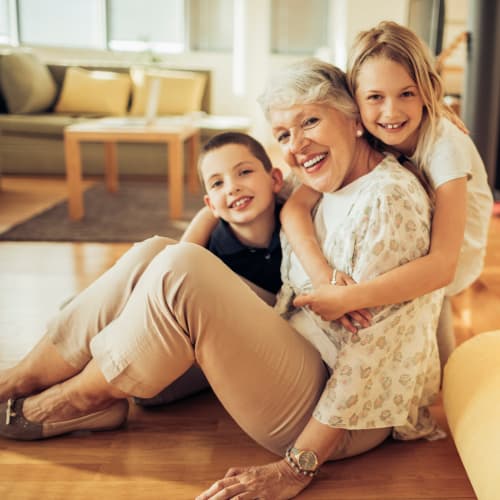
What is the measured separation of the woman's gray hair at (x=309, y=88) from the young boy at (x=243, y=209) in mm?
195

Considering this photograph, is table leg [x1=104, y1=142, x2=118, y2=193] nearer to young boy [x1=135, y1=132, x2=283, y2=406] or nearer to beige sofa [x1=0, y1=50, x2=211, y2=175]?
beige sofa [x1=0, y1=50, x2=211, y2=175]

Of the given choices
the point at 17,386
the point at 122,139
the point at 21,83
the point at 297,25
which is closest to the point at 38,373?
the point at 17,386

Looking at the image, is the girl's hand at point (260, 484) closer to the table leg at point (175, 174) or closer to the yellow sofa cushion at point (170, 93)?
the table leg at point (175, 174)

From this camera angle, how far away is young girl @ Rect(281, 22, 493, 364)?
3.70 ft

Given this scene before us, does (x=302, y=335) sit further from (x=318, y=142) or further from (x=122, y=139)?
(x=122, y=139)

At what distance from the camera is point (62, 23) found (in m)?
7.46

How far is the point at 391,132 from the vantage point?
49.4 inches

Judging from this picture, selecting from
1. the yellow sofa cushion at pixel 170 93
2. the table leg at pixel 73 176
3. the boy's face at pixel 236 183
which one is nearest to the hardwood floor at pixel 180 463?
the boy's face at pixel 236 183

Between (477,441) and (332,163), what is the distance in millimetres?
591

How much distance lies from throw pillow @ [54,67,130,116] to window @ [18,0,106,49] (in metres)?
2.10

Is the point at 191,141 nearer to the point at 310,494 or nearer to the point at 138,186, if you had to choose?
the point at 138,186

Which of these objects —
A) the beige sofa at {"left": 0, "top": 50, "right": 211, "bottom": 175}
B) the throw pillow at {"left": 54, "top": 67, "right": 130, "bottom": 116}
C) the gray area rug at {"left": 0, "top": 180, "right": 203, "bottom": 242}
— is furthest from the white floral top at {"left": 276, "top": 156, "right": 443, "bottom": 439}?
the throw pillow at {"left": 54, "top": 67, "right": 130, "bottom": 116}

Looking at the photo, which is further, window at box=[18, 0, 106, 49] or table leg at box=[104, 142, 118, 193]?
window at box=[18, 0, 106, 49]

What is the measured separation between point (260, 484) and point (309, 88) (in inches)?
29.3
